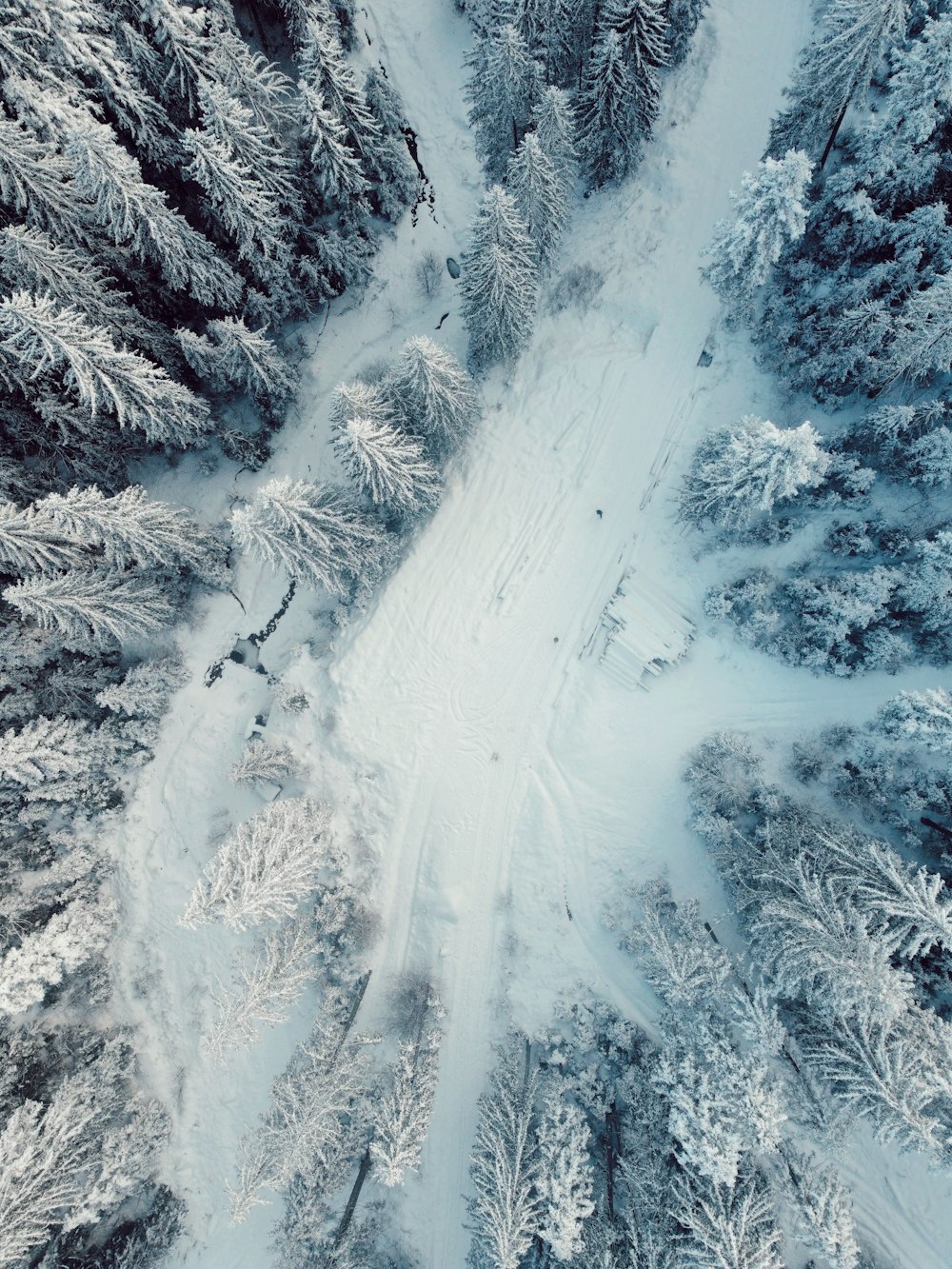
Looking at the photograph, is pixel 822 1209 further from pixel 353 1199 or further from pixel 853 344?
pixel 853 344

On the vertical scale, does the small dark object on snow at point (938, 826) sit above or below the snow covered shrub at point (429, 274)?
below

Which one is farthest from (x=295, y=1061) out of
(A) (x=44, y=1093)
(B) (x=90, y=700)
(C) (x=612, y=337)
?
(C) (x=612, y=337)

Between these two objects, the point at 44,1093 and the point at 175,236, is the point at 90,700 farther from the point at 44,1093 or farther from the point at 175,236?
the point at 175,236

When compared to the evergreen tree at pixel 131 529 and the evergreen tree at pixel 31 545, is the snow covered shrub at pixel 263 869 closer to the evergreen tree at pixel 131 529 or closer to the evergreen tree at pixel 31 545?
the evergreen tree at pixel 131 529

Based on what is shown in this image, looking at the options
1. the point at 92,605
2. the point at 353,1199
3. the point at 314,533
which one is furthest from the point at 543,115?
the point at 353,1199

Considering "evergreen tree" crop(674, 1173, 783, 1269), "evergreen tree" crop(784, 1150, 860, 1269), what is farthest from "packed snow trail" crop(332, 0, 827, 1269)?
"evergreen tree" crop(784, 1150, 860, 1269)

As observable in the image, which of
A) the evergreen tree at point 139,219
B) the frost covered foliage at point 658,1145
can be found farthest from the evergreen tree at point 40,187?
the frost covered foliage at point 658,1145

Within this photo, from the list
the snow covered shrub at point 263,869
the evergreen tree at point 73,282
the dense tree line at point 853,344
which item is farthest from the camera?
the snow covered shrub at point 263,869
